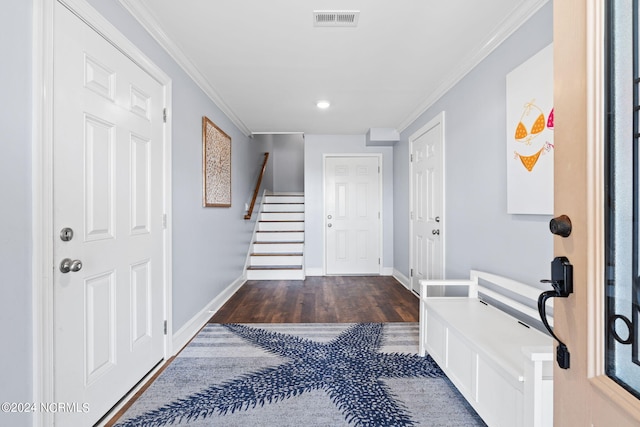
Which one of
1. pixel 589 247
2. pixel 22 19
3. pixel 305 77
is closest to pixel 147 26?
pixel 22 19

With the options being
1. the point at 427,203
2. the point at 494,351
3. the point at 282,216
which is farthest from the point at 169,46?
the point at 282,216

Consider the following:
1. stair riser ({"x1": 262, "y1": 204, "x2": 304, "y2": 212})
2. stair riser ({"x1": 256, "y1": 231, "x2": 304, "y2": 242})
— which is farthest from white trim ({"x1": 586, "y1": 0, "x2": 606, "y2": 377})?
stair riser ({"x1": 262, "y1": 204, "x2": 304, "y2": 212})

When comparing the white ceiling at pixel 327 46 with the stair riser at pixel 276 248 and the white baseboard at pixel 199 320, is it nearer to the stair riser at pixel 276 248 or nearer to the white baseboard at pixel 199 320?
the white baseboard at pixel 199 320

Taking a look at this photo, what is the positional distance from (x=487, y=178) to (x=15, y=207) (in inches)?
101

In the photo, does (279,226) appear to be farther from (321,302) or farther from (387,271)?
(321,302)

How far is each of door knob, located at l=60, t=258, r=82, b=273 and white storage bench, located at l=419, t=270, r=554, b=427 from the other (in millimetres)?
1833

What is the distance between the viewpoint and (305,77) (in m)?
2.66

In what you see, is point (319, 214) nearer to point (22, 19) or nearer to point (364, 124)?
point (364, 124)

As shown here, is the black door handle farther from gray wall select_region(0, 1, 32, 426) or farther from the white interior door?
the white interior door

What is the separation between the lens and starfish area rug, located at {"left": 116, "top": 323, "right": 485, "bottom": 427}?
60.0 inches

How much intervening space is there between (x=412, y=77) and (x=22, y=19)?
8.42 feet

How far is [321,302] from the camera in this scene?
11.1 feet

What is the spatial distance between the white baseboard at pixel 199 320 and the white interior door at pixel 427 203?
7.56 ft

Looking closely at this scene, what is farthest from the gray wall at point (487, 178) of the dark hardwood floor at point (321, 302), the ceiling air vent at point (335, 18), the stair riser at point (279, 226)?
the stair riser at point (279, 226)
